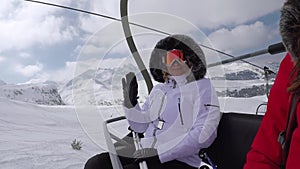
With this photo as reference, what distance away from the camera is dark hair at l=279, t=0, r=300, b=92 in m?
0.69

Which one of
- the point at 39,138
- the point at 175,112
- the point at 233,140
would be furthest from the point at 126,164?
the point at 39,138

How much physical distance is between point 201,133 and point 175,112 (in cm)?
19

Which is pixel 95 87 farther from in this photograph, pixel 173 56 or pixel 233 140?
pixel 233 140

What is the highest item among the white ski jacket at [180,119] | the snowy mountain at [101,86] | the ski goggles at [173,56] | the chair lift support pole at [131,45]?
the chair lift support pole at [131,45]

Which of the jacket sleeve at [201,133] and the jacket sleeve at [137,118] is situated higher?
the jacket sleeve at [137,118]

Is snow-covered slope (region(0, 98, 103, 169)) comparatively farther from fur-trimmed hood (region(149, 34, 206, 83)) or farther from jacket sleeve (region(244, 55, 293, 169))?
jacket sleeve (region(244, 55, 293, 169))

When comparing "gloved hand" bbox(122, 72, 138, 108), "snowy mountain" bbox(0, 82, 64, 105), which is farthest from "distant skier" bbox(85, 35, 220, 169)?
"snowy mountain" bbox(0, 82, 64, 105)

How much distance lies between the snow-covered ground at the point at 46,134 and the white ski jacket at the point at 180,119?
0.11m

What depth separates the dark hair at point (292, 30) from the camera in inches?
27.2

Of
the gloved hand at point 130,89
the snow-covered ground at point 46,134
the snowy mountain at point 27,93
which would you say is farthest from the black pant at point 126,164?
the snowy mountain at point 27,93

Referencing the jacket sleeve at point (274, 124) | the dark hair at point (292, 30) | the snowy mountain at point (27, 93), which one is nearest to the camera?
the dark hair at point (292, 30)

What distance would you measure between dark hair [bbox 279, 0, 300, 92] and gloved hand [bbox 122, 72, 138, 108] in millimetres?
690

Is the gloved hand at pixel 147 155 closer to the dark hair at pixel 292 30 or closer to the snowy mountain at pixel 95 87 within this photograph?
the snowy mountain at pixel 95 87

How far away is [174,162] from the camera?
4.52 feet
